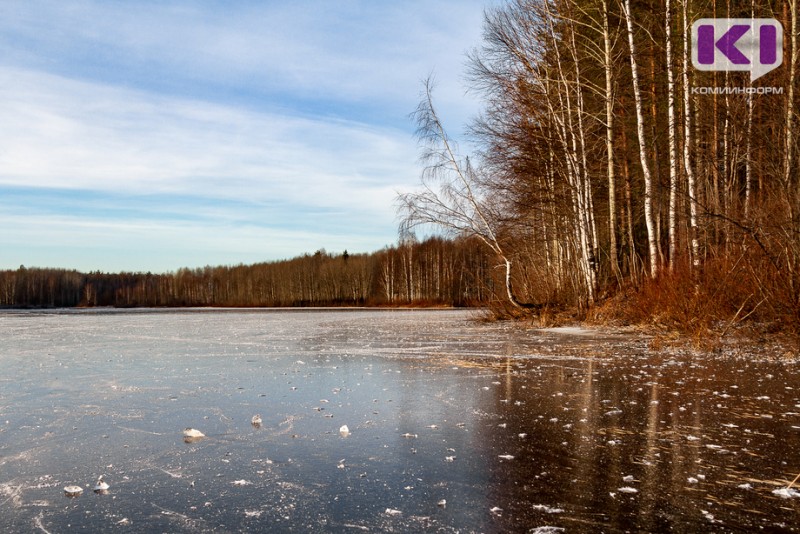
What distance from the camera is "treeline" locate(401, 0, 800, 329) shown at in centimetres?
909

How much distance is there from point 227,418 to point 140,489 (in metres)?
1.58

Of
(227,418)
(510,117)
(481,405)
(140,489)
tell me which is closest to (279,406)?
(227,418)

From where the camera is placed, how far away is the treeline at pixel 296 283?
58.1 m

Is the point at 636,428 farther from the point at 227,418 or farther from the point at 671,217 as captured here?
the point at 671,217

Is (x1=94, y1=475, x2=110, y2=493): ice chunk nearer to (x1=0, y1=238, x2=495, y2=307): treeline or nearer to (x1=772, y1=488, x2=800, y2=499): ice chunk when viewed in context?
(x1=772, y1=488, x2=800, y2=499): ice chunk

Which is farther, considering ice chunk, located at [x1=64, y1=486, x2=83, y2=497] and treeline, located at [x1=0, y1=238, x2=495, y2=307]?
treeline, located at [x1=0, y1=238, x2=495, y2=307]

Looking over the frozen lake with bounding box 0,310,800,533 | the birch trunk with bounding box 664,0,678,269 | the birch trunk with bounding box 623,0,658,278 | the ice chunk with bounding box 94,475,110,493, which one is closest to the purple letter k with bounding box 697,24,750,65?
the birch trunk with bounding box 623,0,658,278

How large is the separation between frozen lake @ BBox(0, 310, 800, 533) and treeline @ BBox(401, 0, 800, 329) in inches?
95.7

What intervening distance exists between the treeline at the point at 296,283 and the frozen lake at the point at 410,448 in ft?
89.0

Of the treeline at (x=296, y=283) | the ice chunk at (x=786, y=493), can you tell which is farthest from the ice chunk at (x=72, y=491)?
the treeline at (x=296, y=283)

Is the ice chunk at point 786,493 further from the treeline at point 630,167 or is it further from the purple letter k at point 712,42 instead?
the purple letter k at point 712,42

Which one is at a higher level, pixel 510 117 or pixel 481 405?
pixel 510 117

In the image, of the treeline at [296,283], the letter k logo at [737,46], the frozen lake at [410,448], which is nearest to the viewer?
the frozen lake at [410,448]

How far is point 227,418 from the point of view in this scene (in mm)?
4520
